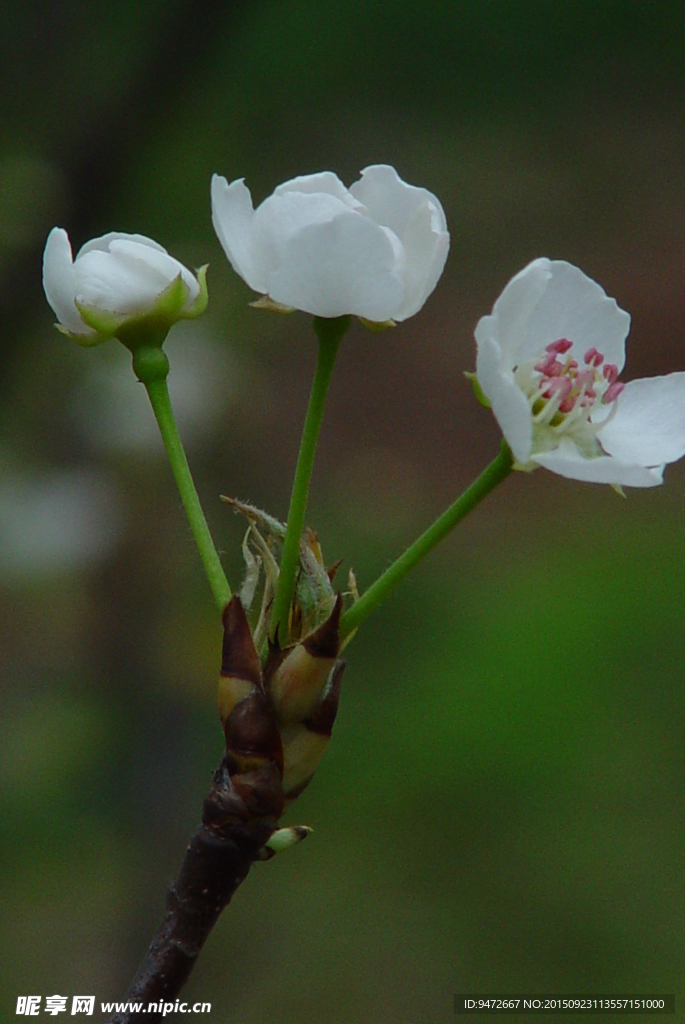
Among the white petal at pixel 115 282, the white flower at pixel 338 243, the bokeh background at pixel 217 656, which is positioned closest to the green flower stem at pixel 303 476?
the white flower at pixel 338 243

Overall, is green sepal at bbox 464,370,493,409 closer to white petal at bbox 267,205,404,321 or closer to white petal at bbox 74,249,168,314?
white petal at bbox 267,205,404,321

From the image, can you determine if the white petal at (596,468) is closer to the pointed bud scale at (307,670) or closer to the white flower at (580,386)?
→ the white flower at (580,386)

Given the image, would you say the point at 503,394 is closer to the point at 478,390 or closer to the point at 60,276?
the point at 478,390

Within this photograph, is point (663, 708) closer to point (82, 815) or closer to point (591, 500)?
point (591, 500)

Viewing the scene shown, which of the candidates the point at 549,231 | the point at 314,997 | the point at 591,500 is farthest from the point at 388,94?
the point at 314,997

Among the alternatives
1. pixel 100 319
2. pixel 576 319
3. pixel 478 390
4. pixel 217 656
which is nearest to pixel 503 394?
pixel 478 390

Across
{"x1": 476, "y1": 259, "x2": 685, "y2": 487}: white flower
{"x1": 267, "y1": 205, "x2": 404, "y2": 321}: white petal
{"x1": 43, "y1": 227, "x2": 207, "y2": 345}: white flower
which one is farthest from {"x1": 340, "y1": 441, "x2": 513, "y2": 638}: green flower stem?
{"x1": 43, "y1": 227, "x2": 207, "y2": 345}: white flower

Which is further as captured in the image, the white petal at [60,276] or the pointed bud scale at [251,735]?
the white petal at [60,276]
